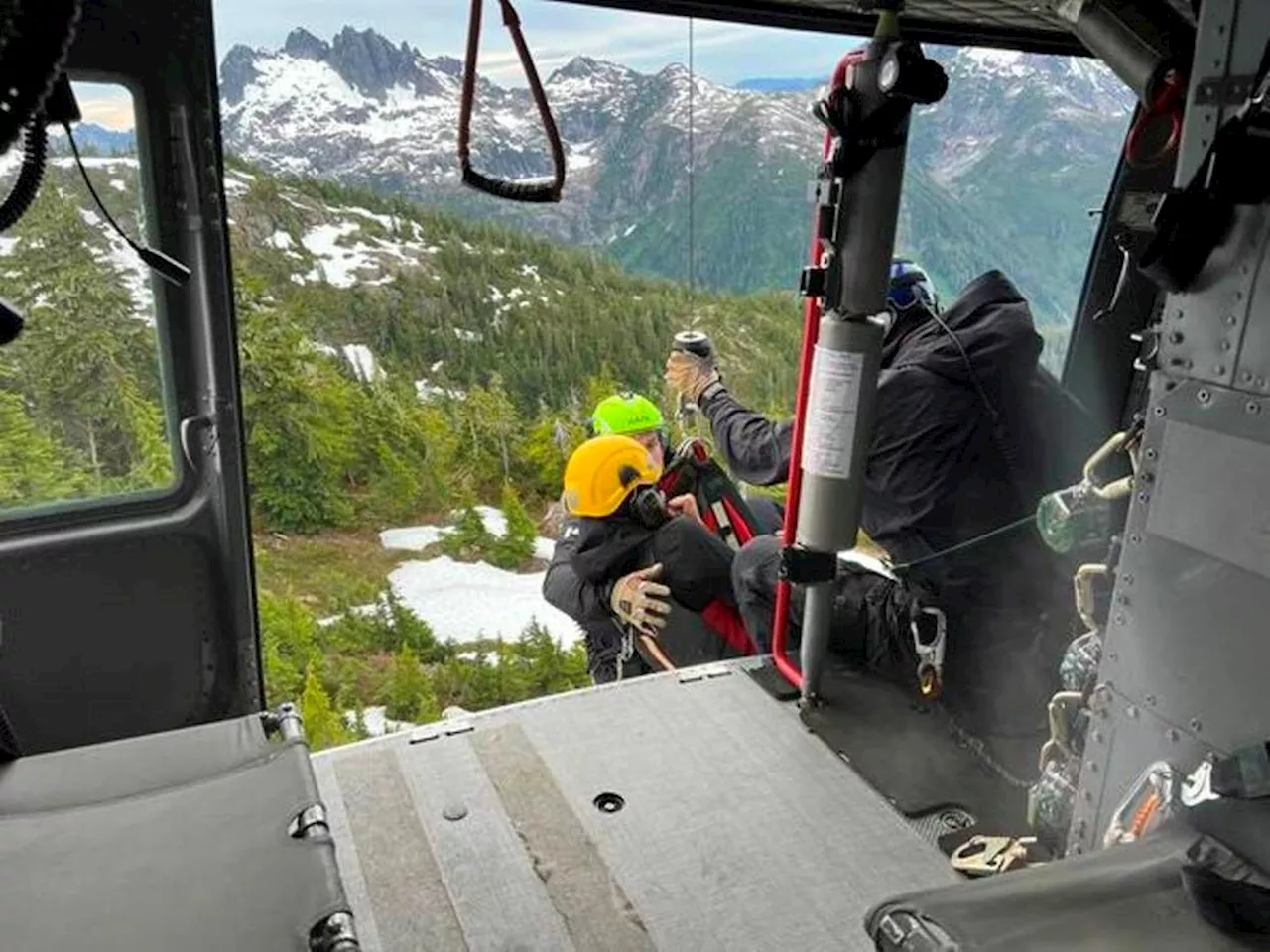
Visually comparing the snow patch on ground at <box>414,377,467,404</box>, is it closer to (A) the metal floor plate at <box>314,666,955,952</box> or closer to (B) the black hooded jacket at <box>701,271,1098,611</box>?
(A) the metal floor plate at <box>314,666,955,952</box>

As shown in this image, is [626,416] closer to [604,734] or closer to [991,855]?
[604,734]

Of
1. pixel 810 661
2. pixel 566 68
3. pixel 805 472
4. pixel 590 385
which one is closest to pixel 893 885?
pixel 810 661

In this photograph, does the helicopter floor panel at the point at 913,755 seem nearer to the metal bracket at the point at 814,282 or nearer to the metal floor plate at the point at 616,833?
the metal floor plate at the point at 616,833

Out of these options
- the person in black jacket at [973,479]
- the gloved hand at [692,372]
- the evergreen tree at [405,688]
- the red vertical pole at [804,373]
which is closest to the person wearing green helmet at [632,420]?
the gloved hand at [692,372]

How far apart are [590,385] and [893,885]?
6.65ft

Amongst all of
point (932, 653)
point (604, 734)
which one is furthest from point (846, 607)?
point (604, 734)

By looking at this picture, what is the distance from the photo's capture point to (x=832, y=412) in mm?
2365

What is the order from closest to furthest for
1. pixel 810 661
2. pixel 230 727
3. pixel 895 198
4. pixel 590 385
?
pixel 230 727
pixel 895 198
pixel 810 661
pixel 590 385

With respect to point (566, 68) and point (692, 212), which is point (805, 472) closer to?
point (692, 212)

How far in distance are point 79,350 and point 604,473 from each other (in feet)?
5.09

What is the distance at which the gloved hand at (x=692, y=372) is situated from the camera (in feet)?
9.96

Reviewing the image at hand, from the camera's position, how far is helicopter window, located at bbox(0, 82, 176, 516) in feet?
7.14

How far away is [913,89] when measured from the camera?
6.77ft

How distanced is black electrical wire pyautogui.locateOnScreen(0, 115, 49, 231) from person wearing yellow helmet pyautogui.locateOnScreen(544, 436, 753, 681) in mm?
2069
